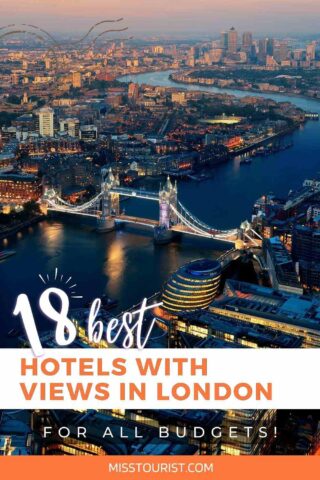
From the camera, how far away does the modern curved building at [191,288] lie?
5508 millimetres

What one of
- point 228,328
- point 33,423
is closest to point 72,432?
point 33,423

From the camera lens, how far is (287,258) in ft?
20.9

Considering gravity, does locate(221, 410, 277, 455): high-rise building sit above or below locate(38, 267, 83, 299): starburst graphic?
above

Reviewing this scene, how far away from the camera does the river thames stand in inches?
239

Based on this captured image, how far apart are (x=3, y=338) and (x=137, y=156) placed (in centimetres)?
776

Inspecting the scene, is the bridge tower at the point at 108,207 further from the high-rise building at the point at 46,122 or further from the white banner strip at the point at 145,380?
the high-rise building at the point at 46,122

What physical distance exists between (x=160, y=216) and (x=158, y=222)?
0.09 meters

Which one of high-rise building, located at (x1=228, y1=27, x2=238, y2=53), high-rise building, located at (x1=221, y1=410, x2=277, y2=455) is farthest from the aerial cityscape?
high-rise building, located at (x1=228, y1=27, x2=238, y2=53)

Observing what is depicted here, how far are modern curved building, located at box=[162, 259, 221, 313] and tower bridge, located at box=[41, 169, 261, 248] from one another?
1466 mm

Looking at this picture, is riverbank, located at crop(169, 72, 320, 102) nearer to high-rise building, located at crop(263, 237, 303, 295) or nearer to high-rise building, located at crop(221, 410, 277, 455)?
high-rise building, located at crop(263, 237, 303, 295)

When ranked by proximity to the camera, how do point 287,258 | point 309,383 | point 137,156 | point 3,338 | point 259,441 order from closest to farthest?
point 309,383 < point 259,441 < point 3,338 < point 287,258 < point 137,156

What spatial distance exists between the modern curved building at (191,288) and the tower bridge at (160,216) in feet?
4.81

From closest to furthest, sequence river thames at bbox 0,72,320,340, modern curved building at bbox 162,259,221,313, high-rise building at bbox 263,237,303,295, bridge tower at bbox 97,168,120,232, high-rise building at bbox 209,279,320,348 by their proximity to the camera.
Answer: high-rise building at bbox 209,279,320,348, modern curved building at bbox 162,259,221,313, high-rise building at bbox 263,237,303,295, river thames at bbox 0,72,320,340, bridge tower at bbox 97,168,120,232

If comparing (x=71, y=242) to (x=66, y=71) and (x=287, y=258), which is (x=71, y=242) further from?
(x=66, y=71)
